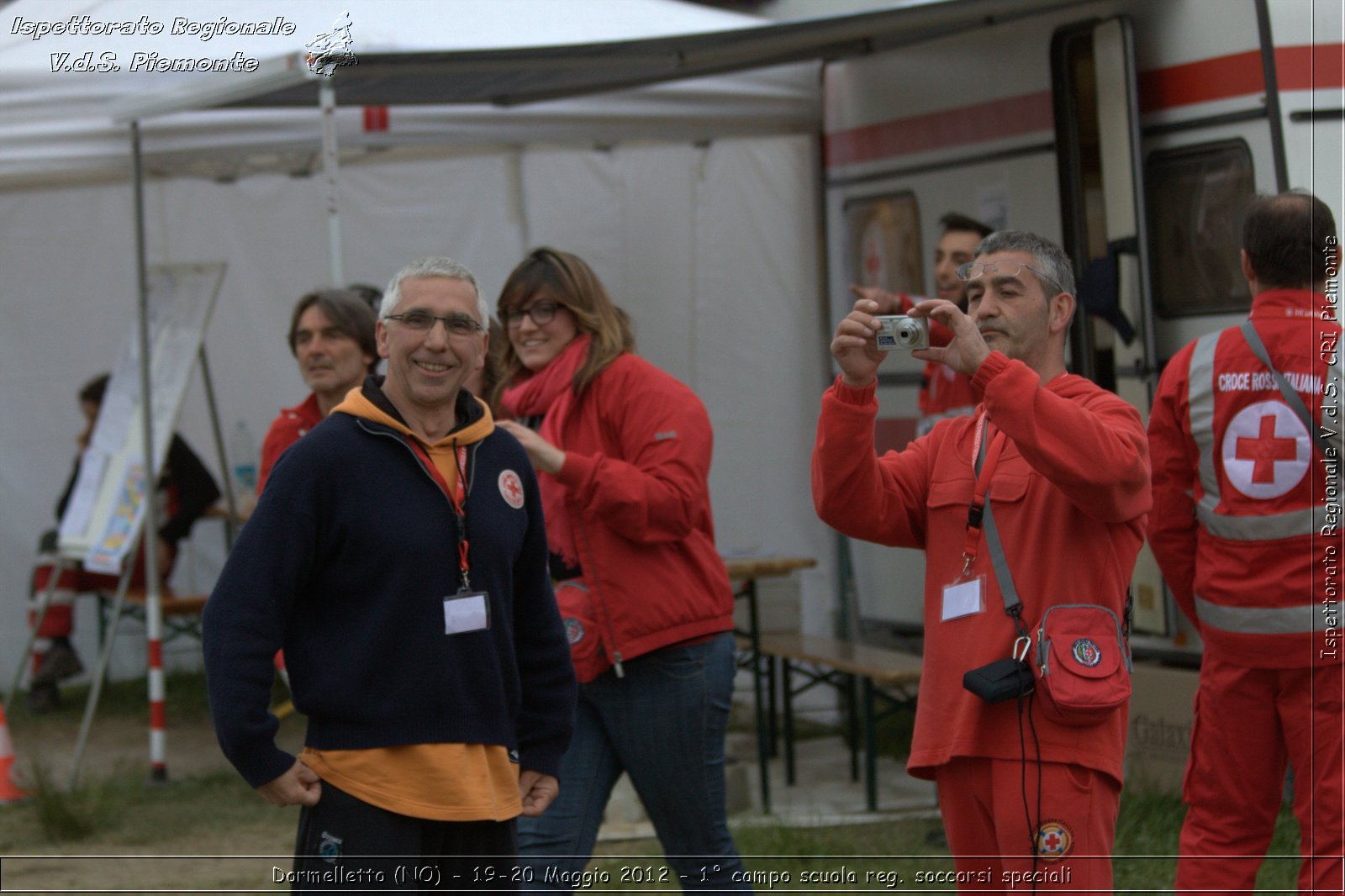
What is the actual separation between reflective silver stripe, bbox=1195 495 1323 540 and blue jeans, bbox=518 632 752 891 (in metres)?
1.39

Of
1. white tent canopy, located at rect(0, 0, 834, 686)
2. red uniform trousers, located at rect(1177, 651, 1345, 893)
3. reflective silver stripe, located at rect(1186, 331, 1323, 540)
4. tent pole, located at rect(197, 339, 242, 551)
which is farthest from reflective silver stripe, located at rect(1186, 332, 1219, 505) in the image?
tent pole, located at rect(197, 339, 242, 551)

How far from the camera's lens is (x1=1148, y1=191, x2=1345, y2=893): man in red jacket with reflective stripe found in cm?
372

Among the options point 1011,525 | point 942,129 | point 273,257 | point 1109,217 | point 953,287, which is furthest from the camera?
point 273,257

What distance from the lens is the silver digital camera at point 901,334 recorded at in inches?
108

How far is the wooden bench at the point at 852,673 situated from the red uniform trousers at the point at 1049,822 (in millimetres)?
2937

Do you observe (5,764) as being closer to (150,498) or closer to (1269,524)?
(150,498)

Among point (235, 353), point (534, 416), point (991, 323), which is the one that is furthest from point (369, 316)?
point (235, 353)

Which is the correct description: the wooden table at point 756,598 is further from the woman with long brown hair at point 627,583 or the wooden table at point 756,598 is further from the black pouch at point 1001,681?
the black pouch at point 1001,681

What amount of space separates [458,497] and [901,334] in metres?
0.86

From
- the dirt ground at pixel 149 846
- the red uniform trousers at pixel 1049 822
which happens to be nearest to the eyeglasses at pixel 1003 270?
the red uniform trousers at pixel 1049 822

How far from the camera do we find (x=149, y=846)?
569cm

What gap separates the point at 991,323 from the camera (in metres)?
2.90

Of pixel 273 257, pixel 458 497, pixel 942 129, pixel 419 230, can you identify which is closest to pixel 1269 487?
pixel 458 497

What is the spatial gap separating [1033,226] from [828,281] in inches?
66.4
